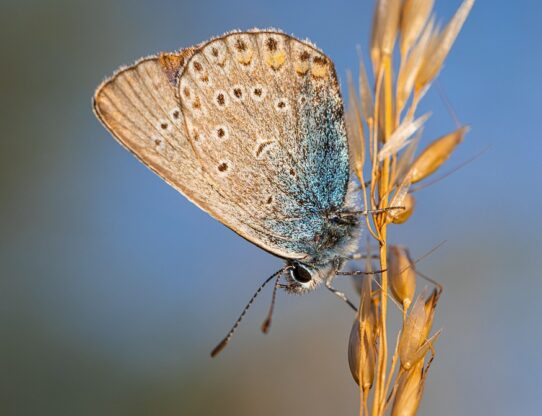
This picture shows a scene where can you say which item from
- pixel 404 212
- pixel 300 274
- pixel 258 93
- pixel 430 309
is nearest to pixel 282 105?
pixel 258 93

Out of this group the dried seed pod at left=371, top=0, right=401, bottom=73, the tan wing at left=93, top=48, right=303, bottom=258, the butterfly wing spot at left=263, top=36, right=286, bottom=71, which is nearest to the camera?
the dried seed pod at left=371, top=0, right=401, bottom=73

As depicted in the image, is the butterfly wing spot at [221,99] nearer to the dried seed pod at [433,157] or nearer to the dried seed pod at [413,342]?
the dried seed pod at [433,157]

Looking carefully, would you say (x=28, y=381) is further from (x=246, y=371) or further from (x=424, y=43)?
(x=424, y=43)

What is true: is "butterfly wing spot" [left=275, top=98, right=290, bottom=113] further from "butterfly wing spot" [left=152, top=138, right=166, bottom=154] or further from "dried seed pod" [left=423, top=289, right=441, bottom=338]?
"dried seed pod" [left=423, top=289, right=441, bottom=338]

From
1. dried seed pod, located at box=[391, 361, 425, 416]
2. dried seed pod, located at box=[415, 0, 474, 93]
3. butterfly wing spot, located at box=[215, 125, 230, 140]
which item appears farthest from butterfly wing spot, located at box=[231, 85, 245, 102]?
dried seed pod, located at box=[391, 361, 425, 416]

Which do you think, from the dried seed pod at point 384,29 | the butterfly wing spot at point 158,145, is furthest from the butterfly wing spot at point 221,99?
the dried seed pod at point 384,29

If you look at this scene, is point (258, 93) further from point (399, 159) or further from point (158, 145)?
point (399, 159)

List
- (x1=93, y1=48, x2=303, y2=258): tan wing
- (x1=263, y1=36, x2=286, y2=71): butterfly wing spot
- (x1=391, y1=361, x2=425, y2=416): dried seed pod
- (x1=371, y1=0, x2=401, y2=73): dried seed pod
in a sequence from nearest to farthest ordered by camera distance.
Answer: (x1=391, y1=361, x2=425, y2=416): dried seed pod, (x1=371, y1=0, x2=401, y2=73): dried seed pod, (x1=263, y1=36, x2=286, y2=71): butterfly wing spot, (x1=93, y1=48, x2=303, y2=258): tan wing

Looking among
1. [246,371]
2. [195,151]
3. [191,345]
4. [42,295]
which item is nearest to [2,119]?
[42,295]
